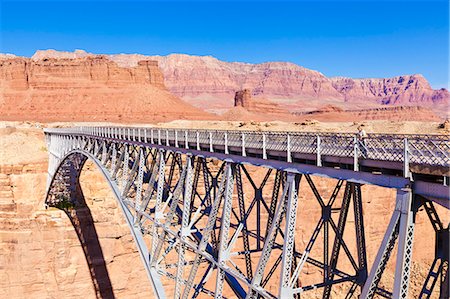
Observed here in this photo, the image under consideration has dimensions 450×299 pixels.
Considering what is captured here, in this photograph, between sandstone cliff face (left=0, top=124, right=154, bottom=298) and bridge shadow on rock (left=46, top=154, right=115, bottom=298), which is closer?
sandstone cliff face (left=0, top=124, right=154, bottom=298)

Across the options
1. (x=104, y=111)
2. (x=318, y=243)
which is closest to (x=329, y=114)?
(x=104, y=111)

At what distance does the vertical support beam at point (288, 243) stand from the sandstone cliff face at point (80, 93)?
9162 centimetres

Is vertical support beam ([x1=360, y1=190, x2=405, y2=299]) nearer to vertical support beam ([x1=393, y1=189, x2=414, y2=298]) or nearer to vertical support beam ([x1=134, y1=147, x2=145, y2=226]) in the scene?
vertical support beam ([x1=393, y1=189, x2=414, y2=298])

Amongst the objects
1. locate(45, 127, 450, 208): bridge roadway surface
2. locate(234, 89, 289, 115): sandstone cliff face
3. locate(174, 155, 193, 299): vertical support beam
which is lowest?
locate(174, 155, 193, 299): vertical support beam

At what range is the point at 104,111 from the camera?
10044 centimetres

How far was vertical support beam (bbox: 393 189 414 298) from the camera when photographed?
250 inches

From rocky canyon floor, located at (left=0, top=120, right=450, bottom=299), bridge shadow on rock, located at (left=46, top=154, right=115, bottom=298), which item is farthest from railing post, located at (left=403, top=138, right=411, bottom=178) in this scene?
bridge shadow on rock, located at (left=46, top=154, right=115, bottom=298)

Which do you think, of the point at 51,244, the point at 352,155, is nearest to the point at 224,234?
the point at 352,155

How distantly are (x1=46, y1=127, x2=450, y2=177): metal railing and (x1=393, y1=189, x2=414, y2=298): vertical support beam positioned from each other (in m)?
0.70

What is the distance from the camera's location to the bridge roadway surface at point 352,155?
22.1 ft

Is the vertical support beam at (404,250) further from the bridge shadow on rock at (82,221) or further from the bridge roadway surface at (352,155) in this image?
the bridge shadow on rock at (82,221)

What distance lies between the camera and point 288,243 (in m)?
8.62

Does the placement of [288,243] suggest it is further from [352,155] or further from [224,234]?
[224,234]

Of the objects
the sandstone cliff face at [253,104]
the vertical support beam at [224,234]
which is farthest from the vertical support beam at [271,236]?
the sandstone cliff face at [253,104]
